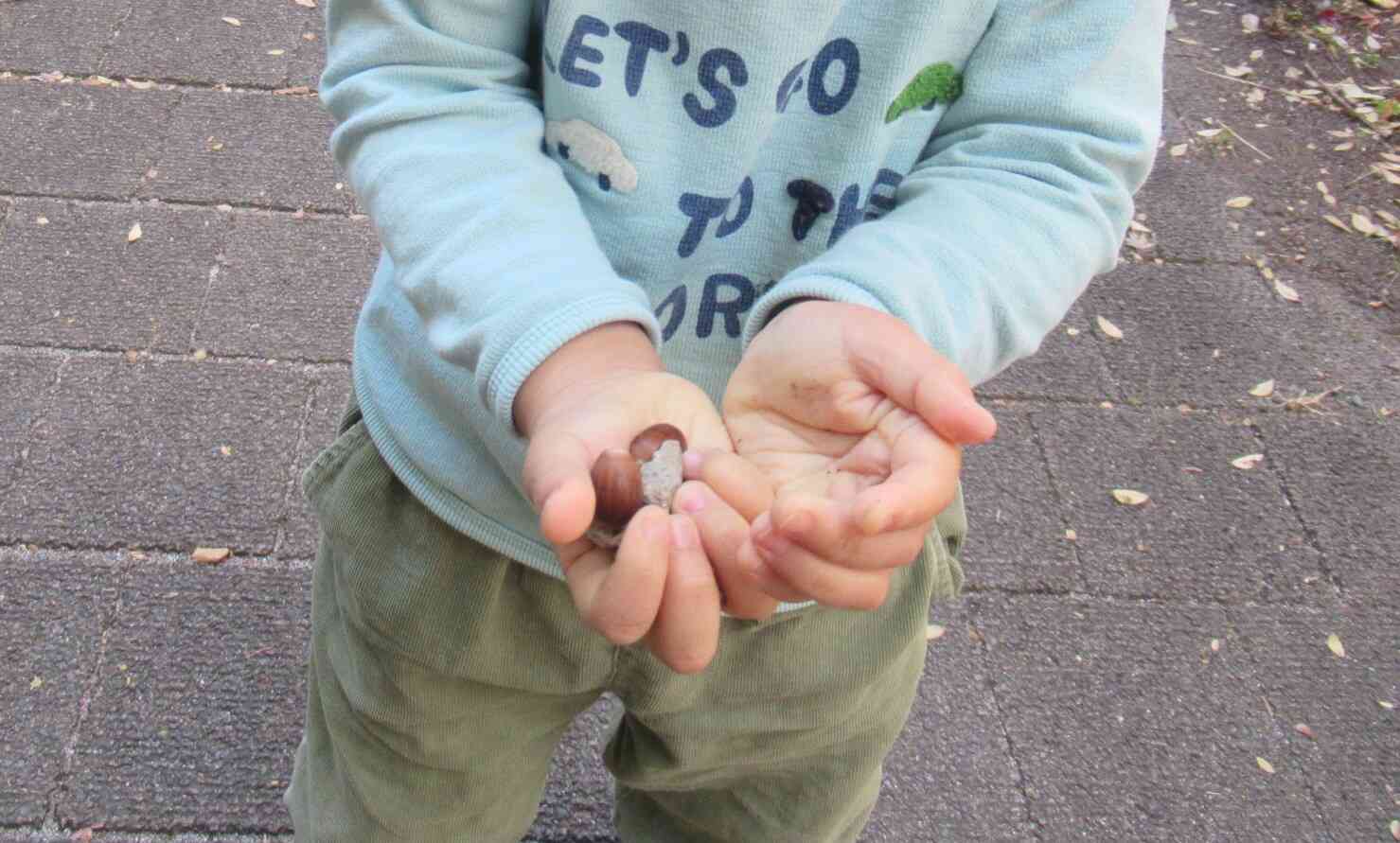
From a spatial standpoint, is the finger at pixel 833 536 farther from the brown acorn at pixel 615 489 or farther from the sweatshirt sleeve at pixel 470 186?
the sweatshirt sleeve at pixel 470 186

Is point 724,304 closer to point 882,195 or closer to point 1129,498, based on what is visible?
point 882,195

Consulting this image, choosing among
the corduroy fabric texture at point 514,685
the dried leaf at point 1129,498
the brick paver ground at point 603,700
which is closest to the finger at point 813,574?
the corduroy fabric texture at point 514,685

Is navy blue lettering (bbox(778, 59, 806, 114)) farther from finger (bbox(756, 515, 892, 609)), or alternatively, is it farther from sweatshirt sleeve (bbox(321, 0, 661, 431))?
finger (bbox(756, 515, 892, 609))

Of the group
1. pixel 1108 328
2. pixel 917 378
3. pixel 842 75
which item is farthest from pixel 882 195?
pixel 1108 328

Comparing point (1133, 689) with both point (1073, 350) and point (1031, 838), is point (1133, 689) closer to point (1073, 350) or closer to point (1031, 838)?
point (1031, 838)

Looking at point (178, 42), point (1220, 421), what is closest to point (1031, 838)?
point (1220, 421)
